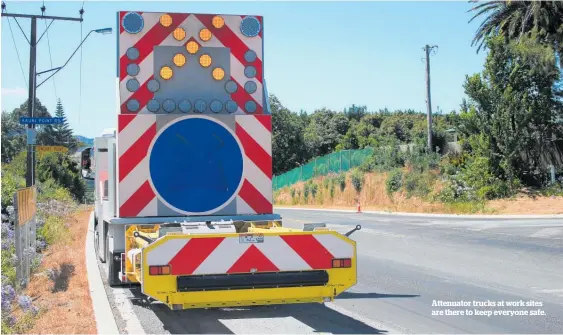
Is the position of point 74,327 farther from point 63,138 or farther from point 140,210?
point 63,138

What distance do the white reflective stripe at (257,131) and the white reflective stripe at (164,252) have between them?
228 cm

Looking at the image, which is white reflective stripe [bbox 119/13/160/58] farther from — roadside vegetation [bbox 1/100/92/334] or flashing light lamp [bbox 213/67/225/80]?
roadside vegetation [bbox 1/100/92/334]

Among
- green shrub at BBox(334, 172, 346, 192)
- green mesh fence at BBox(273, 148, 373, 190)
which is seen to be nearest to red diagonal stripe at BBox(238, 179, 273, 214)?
green shrub at BBox(334, 172, 346, 192)

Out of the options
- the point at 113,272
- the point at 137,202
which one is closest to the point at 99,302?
the point at 113,272

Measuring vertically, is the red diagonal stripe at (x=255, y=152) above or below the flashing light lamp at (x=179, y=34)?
below

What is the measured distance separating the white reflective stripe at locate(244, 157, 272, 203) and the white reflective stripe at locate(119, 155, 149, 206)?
125cm

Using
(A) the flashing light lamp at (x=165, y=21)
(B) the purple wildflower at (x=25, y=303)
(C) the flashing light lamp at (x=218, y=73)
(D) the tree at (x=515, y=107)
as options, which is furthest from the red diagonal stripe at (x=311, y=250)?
(D) the tree at (x=515, y=107)

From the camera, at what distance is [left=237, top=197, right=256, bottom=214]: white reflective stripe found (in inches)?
344

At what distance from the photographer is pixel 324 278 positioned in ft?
24.0

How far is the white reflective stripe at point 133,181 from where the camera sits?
8.34m

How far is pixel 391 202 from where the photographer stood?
42.5 metres

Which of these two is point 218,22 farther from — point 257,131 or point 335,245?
point 335,245

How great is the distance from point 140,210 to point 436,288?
4.97 m

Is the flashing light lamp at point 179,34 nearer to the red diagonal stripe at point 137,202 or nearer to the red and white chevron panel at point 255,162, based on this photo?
the red and white chevron panel at point 255,162
